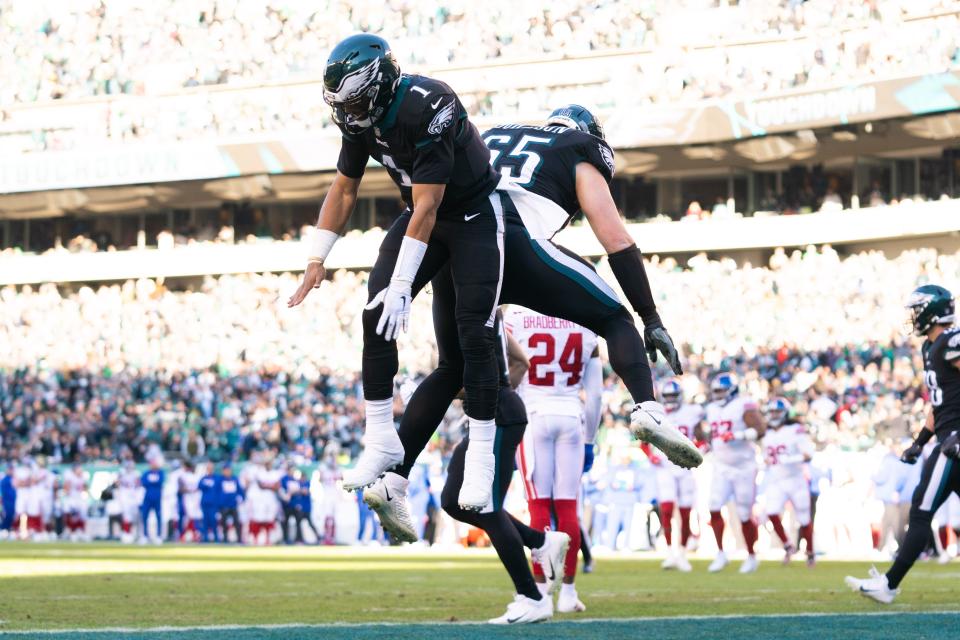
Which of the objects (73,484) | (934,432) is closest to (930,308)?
(934,432)

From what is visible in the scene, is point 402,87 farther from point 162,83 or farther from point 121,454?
point 162,83

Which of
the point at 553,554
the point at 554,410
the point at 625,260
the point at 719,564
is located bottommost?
the point at 719,564

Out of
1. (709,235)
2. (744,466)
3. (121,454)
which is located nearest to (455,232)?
(744,466)

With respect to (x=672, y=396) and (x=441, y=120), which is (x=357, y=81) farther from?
(x=672, y=396)

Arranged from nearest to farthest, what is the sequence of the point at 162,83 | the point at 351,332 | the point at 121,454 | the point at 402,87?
the point at 402,87, the point at 121,454, the point at 351,332, the point at 162,83

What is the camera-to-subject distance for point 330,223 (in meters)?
6.77

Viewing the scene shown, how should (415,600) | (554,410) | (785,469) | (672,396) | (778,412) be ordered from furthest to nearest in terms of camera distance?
(785,469) → (778,412) → (672,396) → (554,410) → (415,600)

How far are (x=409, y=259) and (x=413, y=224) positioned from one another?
15cm

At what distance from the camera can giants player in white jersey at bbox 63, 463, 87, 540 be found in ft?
85.6

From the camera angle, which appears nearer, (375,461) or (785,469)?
(375,461)

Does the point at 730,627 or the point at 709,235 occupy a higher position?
the point at 709,235

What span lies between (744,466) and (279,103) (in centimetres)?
2515

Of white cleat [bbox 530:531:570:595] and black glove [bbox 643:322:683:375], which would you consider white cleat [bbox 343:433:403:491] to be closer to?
black glove [bbox 643:322:683:375]

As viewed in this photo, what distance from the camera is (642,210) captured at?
36.7 metres
